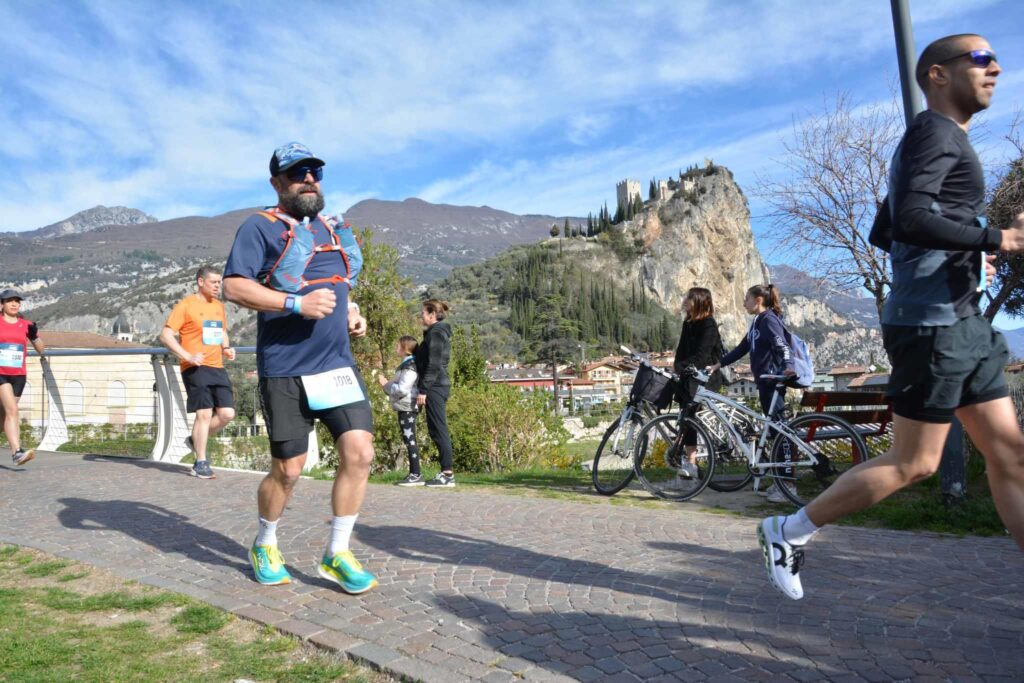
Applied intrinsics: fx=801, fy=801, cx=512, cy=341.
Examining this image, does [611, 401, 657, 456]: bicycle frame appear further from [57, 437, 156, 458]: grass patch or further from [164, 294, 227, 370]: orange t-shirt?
[57, 437, 156, 458]: grass patch

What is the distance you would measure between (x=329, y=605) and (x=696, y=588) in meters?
1.71

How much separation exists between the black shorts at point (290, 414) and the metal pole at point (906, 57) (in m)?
4.35

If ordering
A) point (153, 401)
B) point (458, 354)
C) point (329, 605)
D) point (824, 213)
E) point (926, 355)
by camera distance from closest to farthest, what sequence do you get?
1. point (926, 355)
2. point (329, 605)
3. point (153, 401)
4. point (824, 213)
5. point (458, 354)

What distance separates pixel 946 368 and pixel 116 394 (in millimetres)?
10365

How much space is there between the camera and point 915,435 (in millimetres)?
2840

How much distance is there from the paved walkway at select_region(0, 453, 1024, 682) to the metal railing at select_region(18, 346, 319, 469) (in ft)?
11.2

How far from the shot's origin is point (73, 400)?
11.5m

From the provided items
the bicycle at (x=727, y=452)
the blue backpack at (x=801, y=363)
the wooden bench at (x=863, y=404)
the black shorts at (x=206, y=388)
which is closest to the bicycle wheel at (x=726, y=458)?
the bicycle at (x=727, y=452)

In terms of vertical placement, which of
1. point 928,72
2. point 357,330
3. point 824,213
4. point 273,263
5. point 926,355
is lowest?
point 926,355

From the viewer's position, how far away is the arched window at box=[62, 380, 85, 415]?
446 inches

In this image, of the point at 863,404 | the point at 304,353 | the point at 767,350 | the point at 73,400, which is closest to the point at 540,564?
the point at 304,353

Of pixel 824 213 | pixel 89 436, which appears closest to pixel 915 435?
pixel 824 213

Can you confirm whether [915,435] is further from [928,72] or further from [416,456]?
[416,456]

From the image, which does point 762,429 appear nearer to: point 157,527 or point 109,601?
point 157,527
